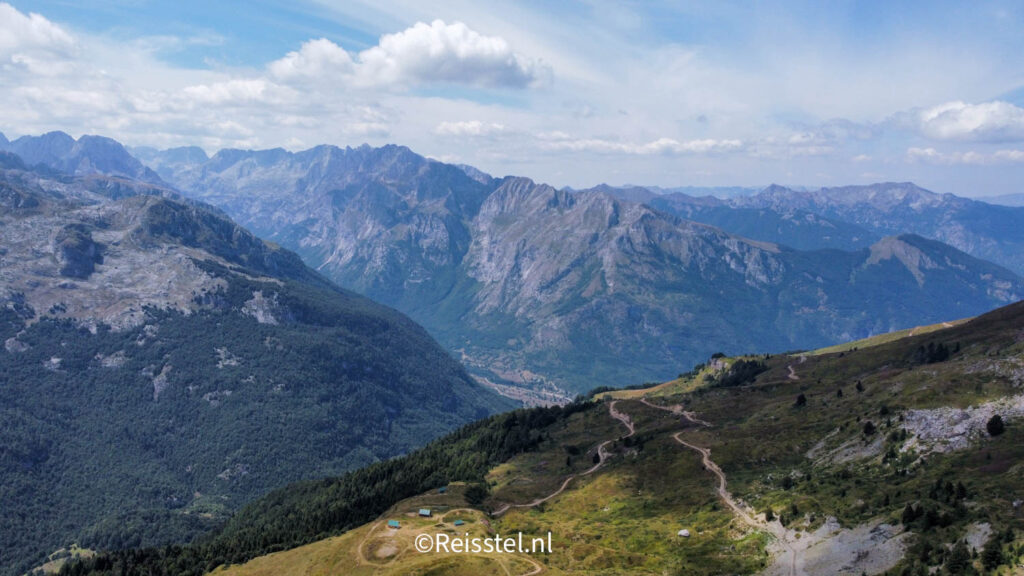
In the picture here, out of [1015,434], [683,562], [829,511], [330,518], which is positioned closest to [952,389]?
[1015,434]

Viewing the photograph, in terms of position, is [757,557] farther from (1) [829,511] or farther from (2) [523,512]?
(2) [523,512]

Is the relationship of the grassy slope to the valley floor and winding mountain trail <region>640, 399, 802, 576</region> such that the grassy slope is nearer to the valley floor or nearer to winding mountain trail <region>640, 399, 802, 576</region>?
the valley floor

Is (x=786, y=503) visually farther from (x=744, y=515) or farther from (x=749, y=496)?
(x=749, y=496)

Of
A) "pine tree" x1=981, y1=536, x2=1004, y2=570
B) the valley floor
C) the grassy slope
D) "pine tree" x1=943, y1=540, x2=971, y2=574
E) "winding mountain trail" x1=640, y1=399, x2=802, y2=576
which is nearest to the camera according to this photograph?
"pine tree" x1=981, y1=536, x2=1004, y2=570

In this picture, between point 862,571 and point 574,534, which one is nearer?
point 862,571

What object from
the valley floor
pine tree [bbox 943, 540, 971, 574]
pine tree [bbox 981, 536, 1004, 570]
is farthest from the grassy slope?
pine tree [bbox 943, 540, 971, 574]

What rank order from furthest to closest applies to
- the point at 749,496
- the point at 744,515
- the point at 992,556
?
1. the point at 749,496
2. the point at 744,515
3. the point at 992,556

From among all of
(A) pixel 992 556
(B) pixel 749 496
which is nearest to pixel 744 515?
(B) pixel 749 496

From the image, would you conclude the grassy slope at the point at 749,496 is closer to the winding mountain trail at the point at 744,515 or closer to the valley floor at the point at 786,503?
the valley floor at the point at 786,503

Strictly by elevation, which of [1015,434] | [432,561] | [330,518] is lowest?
[330,518]

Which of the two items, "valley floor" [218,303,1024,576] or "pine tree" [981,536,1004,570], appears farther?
"valley floor" [218,303,1024,576]

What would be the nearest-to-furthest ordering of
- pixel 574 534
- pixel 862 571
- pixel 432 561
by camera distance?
pixel 862 571
pixel 432 561
pixel 574 534
